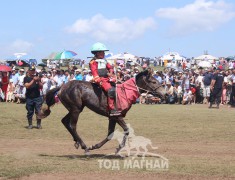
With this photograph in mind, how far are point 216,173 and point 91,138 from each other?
267 inches

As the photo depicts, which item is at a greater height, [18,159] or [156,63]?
[156,63]

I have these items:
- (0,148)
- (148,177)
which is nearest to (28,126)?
(0,148)

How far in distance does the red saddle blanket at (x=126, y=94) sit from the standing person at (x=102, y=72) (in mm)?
127

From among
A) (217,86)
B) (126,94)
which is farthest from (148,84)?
(217,86)

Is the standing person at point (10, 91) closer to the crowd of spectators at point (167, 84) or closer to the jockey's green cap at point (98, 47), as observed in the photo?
the crowd of spectators at point (167, 84)

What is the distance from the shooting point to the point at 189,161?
1082cm

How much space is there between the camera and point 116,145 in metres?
13.9

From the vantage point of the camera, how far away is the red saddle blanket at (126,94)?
11.5m

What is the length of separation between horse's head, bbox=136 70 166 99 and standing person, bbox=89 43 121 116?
2.20 feet

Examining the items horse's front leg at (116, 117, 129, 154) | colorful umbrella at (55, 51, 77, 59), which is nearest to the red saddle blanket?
horse's front leg at (116, 117, 129, 154)

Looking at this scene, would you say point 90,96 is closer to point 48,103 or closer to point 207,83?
point 48,103

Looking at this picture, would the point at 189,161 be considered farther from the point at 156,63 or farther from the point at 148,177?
the point at 156,63

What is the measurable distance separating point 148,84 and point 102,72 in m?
1.11

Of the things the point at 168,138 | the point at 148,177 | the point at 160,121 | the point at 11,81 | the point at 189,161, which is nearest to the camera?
the point at 148,177
